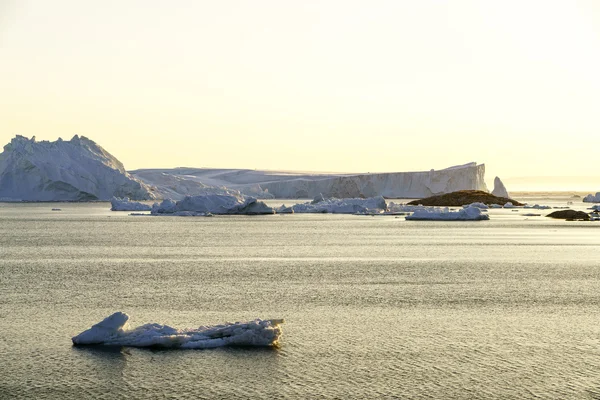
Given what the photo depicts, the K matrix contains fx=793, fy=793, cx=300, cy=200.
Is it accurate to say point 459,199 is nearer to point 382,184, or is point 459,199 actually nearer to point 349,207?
point 349,207

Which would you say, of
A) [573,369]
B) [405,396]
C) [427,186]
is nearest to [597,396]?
[573,369]

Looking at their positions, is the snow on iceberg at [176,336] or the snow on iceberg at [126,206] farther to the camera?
the snow on iceberg at [126,206]

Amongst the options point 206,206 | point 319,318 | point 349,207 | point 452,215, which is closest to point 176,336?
point 319,318

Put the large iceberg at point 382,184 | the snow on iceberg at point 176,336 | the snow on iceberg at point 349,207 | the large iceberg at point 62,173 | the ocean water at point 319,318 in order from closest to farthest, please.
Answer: the ocean water at point 319,318 → the snow on iceberg at point 176,336 → the snow on iceberg at point 349,207 → the large iceberg at point 62,173 → the large iceberg at point 382,184

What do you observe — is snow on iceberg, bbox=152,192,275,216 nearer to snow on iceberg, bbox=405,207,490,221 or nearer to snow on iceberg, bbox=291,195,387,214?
snow on iceberg, bbox=291,195,387,214

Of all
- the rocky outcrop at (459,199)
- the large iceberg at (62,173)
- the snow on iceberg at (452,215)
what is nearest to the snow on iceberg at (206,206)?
the snow on iceberg at (452,215)

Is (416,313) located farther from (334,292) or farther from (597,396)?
(597,396)

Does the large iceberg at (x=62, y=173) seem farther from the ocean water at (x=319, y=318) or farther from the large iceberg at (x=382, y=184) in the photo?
the ocean water at (x=319, y=318)

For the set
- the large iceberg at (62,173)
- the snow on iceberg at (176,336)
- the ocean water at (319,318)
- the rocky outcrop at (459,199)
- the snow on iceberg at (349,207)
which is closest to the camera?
the ocean water at (319,318)
